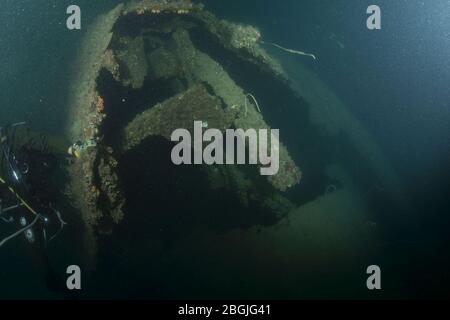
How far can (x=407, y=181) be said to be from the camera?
5.68 m
